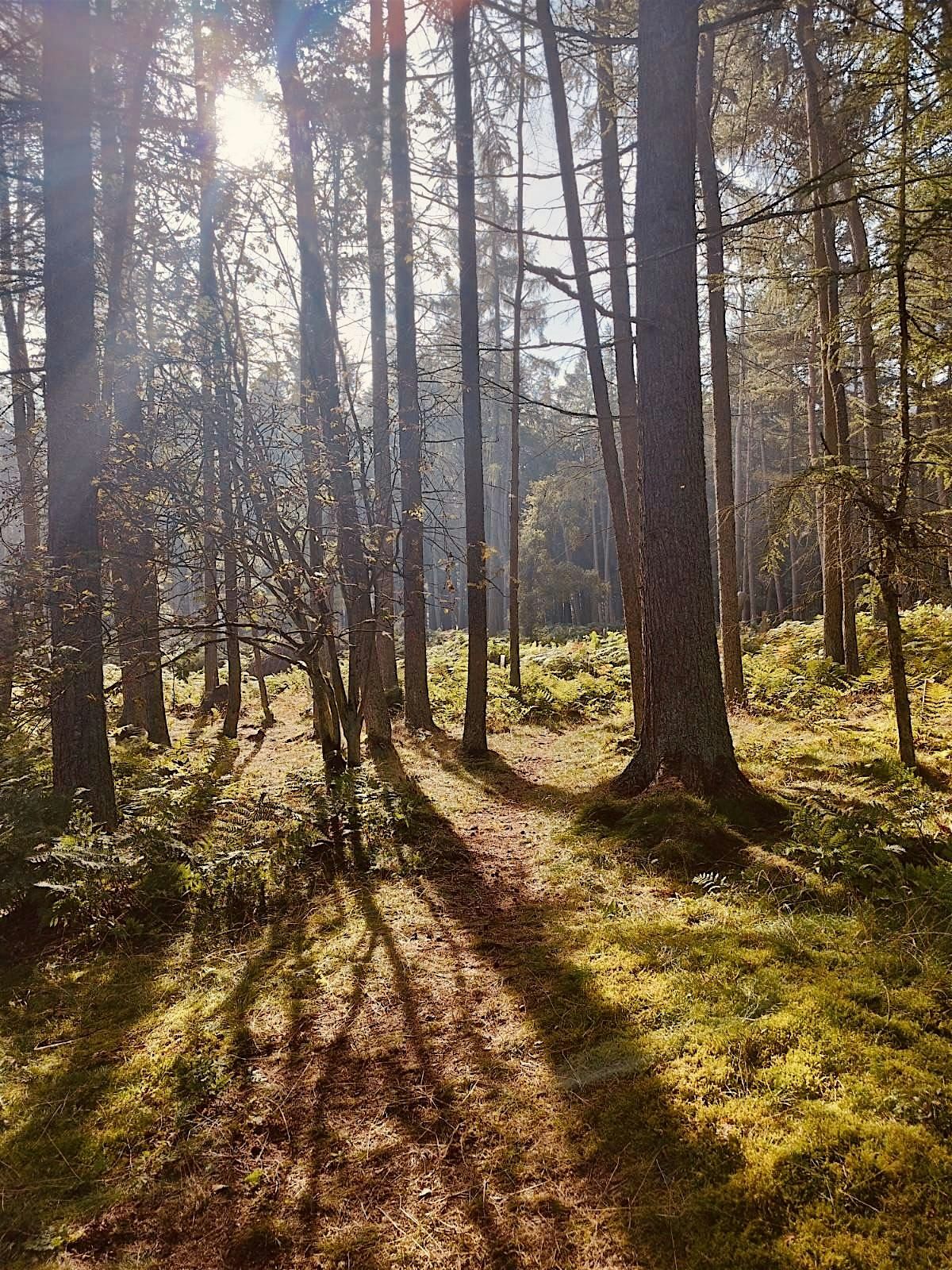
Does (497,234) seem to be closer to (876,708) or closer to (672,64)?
(672,64)

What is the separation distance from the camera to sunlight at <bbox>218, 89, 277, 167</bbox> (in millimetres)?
9656

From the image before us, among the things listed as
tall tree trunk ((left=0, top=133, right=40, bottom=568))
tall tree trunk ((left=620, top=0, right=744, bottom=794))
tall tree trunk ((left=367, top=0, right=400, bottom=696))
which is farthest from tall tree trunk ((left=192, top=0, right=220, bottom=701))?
tall tree trunk ((left=620, top=0, right=744, bottom=794))

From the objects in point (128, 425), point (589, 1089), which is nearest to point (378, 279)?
point (128, 425)

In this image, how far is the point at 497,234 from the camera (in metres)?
16.5

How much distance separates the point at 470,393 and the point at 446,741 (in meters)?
5.09

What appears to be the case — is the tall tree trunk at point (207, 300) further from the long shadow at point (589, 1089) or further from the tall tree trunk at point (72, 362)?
the long shadow at point (589, 1089)

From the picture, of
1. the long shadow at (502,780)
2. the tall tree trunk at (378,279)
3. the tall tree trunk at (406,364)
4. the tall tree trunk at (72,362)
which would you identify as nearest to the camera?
the tall tree trunk at (72,362)

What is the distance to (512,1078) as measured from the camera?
2.75 metres

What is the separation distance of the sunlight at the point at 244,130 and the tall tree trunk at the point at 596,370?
3982 mm

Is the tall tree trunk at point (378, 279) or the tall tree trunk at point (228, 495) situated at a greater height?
the tall tree trunk at point (378, 279)

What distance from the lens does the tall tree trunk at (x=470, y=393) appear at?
9305 mm

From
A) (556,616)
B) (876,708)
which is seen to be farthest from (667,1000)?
(556,616)

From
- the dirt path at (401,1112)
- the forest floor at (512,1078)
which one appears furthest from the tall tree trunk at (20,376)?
the dirt path at (401,1112)

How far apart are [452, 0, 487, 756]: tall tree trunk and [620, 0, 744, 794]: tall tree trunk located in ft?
12.8
